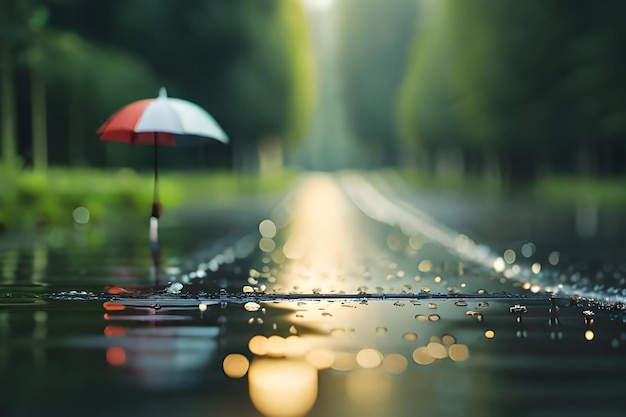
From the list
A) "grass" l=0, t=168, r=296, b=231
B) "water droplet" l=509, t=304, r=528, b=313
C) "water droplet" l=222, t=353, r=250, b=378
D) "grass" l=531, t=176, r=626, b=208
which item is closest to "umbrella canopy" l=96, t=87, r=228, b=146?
"water droplet" l=509, t=304, r=528, b=313

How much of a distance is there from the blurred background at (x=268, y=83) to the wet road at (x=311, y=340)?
1430cm

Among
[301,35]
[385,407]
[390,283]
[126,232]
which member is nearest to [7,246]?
[126,232]

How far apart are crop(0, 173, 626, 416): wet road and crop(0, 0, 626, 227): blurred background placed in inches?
563

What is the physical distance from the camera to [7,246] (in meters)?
22.2

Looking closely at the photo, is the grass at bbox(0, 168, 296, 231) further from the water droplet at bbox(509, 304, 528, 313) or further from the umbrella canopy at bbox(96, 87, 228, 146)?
the water droplet at bbox(509, 304, 528, 313)

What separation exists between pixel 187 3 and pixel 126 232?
99.2ft

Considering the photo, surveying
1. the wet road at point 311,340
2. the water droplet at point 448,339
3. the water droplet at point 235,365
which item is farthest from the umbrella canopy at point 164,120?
the water droplet at point 235,365

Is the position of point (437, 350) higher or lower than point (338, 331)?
lower

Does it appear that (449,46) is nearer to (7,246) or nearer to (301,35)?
(301,35)

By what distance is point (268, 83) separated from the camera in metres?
60.2

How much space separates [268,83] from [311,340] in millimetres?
50559

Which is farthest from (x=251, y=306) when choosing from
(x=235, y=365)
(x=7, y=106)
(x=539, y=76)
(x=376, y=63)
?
(x=376, y=63)

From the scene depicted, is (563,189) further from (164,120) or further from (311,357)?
(311,357)

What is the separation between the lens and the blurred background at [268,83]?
141 ft
